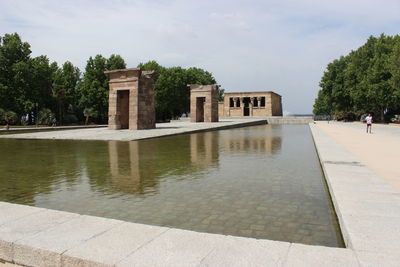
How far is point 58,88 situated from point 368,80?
38319 mm

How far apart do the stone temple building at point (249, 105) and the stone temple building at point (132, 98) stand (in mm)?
36105

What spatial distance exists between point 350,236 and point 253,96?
5556cm

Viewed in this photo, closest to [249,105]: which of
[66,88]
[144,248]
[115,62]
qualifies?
[115,62]

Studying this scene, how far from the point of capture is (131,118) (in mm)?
22406

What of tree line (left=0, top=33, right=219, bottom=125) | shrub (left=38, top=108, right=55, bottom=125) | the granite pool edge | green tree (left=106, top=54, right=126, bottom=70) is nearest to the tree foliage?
tree line (left=0, top=33, right=219, bottom=125)

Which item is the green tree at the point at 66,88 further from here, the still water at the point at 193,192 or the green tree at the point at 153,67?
the still water at the point at 193,192

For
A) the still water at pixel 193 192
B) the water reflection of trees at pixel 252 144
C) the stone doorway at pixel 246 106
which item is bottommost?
the still water at pixel 193 192

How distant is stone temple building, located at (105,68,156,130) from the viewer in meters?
22.0

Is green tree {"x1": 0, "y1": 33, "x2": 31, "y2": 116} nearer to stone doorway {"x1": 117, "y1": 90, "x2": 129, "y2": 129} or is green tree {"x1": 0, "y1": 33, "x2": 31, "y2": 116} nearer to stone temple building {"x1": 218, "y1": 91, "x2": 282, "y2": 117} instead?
stone doorway {"x1": 117, "y1": 90, "x2": 129, "y2": 129}

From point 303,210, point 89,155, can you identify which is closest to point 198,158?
point 89,155

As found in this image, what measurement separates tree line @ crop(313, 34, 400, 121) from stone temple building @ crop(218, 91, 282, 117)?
29.2 feet

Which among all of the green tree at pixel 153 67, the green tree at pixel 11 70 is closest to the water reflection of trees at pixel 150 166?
the green tree at pixel 11 70

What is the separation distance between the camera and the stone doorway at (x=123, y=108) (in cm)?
2349

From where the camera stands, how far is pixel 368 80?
36938 mm
